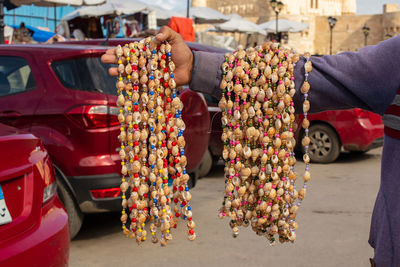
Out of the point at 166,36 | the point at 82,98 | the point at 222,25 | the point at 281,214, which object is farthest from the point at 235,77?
the point at 222,25

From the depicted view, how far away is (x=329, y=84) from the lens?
71.4 inches

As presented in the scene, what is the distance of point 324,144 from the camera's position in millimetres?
9391

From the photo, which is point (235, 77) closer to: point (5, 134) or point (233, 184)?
point (233, 184)

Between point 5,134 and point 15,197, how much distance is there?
1.25ft

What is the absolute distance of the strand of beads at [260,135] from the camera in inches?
71.4

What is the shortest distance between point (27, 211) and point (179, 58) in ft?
4.77

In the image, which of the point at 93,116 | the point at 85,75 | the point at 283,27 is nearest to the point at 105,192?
the point at 93,116

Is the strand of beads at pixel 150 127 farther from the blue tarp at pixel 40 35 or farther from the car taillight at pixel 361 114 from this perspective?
the blue tarp at pixel 40 35

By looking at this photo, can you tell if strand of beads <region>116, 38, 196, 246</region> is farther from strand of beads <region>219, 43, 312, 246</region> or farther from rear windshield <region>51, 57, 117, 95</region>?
rear windshield <region>51, 57, 117, 95</region>

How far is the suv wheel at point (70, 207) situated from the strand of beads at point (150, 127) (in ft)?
8.98

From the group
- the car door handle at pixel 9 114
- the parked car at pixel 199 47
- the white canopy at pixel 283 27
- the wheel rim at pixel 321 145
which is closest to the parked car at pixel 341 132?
the wheel rim at pixel 321 145

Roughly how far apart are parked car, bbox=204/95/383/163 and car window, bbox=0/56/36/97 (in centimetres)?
541

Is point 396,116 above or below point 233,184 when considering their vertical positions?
above

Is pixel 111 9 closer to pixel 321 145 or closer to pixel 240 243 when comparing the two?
pixel 321 145
